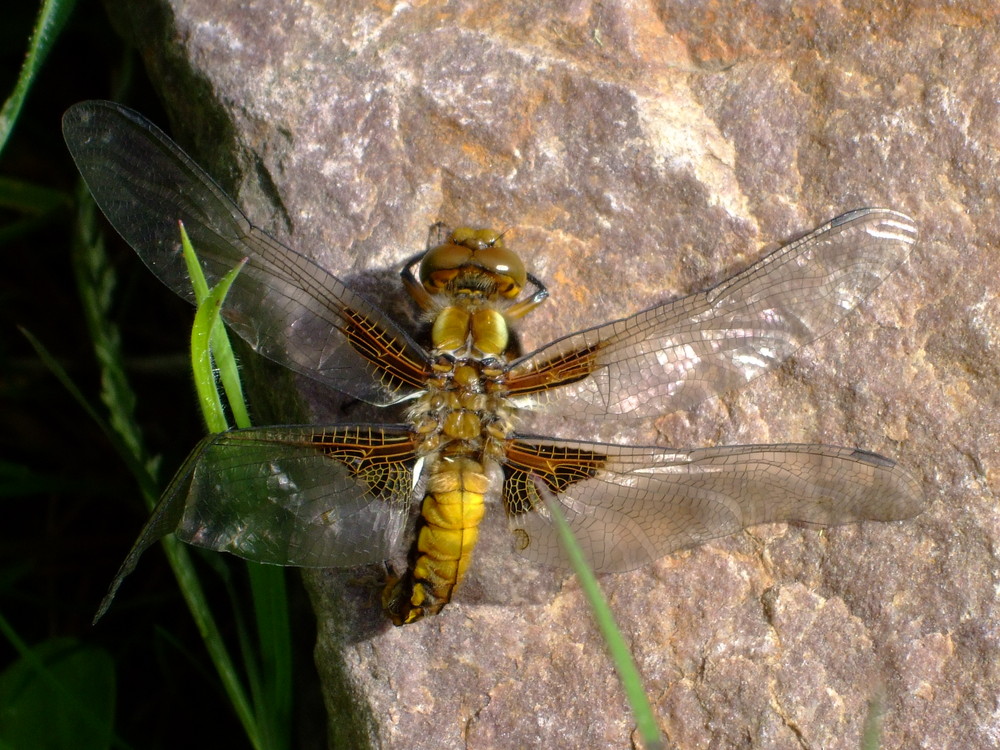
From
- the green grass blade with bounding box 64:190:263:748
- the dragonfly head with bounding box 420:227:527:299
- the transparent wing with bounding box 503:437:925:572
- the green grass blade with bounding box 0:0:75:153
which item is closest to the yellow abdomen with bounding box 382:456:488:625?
the transparent wing with bounding box 503:437:925:572

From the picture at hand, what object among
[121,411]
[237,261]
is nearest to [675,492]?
[237,261]

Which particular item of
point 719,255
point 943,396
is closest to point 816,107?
point 719,255

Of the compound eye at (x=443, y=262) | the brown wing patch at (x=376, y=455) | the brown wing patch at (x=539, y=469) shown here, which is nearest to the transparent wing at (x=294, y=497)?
the brown wing patch at (x=376, y=455)

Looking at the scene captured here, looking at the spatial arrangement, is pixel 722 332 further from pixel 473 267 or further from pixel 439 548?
pixel 439 548

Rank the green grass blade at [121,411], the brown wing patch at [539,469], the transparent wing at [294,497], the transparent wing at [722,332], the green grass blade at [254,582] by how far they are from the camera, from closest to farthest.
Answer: the transparent wing at [294,497] → the green grass blade at [254,582] → the brown wing patch at [539,469] → the transparent wing at [722,332] → the green grass blade at [121,411]

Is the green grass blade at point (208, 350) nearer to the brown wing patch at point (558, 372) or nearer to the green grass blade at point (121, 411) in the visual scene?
the green grass blade at point (121, 411)
